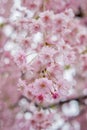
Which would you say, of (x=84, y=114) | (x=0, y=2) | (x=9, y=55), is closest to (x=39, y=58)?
(x=0, y=2)

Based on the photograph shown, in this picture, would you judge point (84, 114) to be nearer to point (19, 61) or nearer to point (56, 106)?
point (56, 106)

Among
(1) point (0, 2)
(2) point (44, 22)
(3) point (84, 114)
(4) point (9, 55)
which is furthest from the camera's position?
(3) point (84, 114)

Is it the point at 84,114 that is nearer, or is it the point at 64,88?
the point at 64,88

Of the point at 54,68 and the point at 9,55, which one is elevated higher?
the point at 9,55

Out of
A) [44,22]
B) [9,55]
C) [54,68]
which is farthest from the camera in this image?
[9,55]

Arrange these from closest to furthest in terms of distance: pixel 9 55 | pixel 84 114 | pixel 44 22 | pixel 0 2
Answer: pixel 44 22, pixel 0 2, pixel 9 55, pixel 84 114

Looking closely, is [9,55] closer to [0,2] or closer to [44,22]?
[0,2]

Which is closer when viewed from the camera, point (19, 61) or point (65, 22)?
point (19, 61)

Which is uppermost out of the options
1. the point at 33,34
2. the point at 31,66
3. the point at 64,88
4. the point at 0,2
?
the point at 0,2

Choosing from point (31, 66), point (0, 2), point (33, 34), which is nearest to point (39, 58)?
Answer: point (31, 66)
